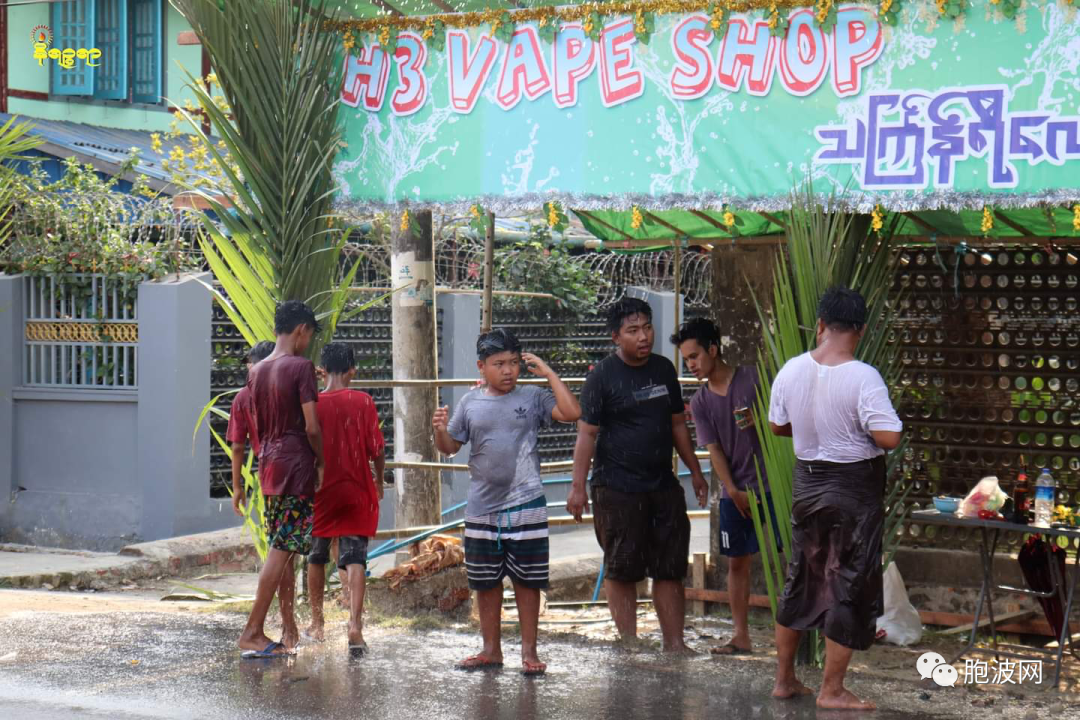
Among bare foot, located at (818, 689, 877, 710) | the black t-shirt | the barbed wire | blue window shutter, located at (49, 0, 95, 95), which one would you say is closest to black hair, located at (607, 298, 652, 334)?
the black t-shirt

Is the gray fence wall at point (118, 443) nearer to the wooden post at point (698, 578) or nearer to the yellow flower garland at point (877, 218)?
the wooden post at point (698, 578)

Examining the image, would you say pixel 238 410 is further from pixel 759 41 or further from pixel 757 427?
pixel 759 41

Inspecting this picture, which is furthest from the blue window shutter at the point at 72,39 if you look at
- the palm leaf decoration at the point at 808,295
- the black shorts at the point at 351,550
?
the palm leaf decoration at the point at 808,295

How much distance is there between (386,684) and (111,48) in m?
15.9

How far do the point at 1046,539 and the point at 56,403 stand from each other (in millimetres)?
8761

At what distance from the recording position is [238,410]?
22.6 ft

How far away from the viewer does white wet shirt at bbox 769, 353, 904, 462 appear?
5.34 meters

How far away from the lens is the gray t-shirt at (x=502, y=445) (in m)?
6.24

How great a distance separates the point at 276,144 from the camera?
7.66 metres

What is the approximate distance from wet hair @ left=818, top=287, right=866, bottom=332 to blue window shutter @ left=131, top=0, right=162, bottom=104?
16.3 m

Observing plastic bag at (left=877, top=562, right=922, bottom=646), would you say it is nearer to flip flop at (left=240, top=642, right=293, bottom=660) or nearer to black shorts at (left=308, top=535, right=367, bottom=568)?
black shorts at (left=308, top=535, right=367, bottom=568)

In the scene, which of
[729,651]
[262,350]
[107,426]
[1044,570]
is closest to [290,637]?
[262,350]

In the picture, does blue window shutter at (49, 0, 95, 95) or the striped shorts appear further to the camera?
blue window shutter at (49, 0, 95, 95)

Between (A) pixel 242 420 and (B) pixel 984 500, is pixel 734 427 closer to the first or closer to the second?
(B) pixel 984 500
